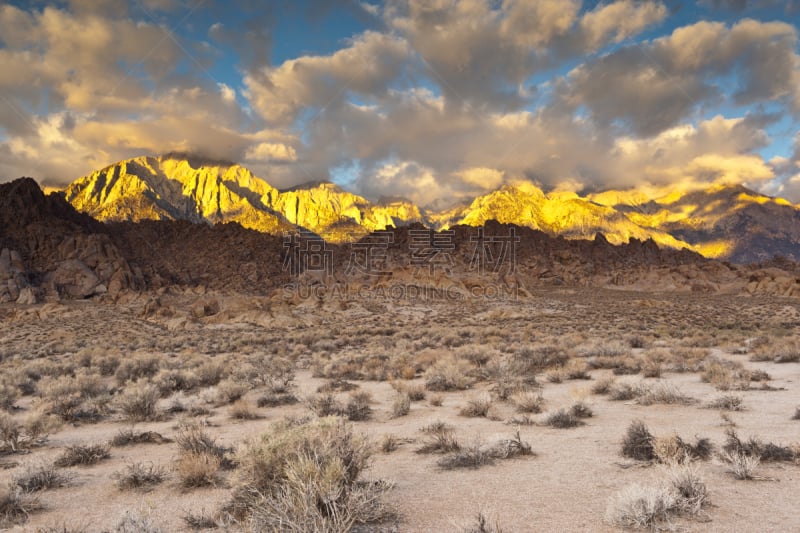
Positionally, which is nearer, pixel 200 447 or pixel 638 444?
pixel 638 444

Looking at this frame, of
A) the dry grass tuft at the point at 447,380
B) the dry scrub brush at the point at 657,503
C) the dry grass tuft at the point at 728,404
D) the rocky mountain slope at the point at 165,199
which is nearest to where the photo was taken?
the dry scrub brush at the point at 657,503

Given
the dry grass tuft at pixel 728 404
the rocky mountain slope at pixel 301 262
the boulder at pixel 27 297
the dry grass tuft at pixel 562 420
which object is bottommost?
the boulder at pixel 27 297

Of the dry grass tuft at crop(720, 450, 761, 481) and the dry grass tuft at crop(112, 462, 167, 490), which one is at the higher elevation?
the dry grass tuft at crop(720, 450, 761, 481)

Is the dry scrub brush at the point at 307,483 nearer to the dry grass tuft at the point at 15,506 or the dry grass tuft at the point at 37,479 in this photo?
the dry grass tuft at the point at 15,506

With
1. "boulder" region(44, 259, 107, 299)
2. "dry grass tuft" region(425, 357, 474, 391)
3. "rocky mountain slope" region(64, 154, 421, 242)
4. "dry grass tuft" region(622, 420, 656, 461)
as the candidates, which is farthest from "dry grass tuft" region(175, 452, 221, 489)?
"rocky mountain slope" region(64, 154, 421, 242)

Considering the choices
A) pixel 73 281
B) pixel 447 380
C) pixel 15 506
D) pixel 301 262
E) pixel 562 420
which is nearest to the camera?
pixel 15 506

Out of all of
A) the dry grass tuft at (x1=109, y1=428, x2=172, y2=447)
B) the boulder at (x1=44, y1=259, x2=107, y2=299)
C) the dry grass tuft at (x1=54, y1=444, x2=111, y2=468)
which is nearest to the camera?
the dry grass tuft at (x1=54, y1=444, x2=111, y2=468)

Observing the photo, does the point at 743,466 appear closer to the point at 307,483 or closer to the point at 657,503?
the point at 657,503

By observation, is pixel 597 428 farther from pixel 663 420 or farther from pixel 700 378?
pixel 700 378

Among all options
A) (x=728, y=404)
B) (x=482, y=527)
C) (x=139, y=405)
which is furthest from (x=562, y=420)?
(x=139, y=405)

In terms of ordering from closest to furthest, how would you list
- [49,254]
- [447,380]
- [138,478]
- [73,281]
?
[138,478] → [447,380] → [73,281] → [49,254]

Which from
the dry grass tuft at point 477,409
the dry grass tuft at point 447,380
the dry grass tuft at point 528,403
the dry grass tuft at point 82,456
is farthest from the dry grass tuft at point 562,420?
the dry grass tuft at point 82,456

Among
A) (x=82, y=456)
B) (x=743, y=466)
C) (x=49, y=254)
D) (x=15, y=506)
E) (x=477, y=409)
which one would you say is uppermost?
(x=49, y=254)

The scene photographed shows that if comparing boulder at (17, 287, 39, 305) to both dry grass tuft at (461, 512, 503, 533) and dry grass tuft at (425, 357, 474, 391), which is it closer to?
dry grass tuft at (425, 357, 474, 391)
